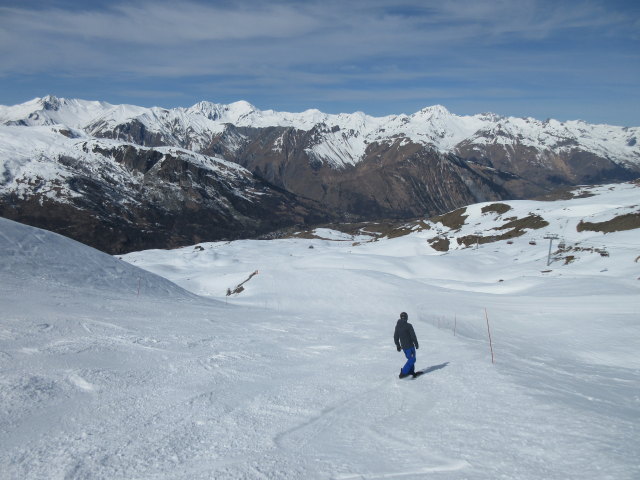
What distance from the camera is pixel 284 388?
11922 mm

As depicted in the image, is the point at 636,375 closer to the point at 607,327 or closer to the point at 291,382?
the point at 607,327

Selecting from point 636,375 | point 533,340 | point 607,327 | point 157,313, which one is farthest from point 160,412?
point 607,327

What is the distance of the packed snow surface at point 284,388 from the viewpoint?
25.1 feet

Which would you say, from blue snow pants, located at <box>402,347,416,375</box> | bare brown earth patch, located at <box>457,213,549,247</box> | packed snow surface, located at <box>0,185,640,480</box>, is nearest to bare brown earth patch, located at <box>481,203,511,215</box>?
bare brown earth patch, located at <box>457,213,549,247</box>

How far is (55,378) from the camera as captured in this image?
10.6m

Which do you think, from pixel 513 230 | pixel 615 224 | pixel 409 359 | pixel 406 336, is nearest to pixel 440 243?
pixel 513 230

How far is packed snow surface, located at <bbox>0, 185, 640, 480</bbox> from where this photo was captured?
301 inches

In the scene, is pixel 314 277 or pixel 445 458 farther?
pixel 314 277

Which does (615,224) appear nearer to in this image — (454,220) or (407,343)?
(454,220)

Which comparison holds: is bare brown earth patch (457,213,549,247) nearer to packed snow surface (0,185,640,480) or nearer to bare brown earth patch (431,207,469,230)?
bare brown earth patch (431,207,469,230)

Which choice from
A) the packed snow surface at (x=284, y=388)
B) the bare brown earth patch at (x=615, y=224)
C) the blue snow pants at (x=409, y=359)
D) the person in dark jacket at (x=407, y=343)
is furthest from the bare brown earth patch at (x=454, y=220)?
the blue snow pants at (x=409, y=359)

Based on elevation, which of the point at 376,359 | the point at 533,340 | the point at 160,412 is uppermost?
the point at 160,412

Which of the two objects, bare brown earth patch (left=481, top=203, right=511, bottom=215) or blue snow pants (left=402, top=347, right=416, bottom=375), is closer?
blue snow pants (left=402, top=347, right=416, bottom=375)

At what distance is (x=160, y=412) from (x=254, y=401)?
6.98ft
